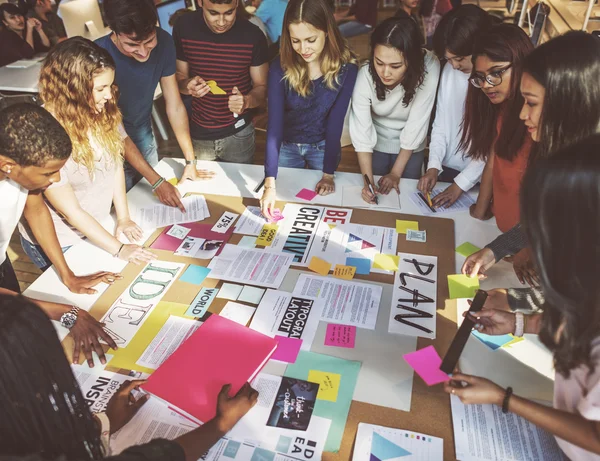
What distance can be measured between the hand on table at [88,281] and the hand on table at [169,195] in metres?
0.42

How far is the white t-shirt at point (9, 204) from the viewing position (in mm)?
1333

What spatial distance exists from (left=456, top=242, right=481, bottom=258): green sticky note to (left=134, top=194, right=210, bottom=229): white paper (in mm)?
907

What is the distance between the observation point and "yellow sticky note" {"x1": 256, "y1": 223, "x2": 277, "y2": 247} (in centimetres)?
161

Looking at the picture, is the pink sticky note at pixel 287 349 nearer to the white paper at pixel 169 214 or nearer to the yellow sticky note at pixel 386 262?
the yellow sticky note at pixel 386 262

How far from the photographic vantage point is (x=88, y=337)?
1224mm

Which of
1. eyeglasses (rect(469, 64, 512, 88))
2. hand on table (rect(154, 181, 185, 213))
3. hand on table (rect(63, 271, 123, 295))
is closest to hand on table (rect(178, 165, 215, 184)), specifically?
hand on table (rect(154, 181, 185, 213))

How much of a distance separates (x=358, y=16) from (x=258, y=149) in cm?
237

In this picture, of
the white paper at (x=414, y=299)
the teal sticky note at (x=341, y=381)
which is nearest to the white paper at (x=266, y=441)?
the teal sticky note at (x=341, y=381)

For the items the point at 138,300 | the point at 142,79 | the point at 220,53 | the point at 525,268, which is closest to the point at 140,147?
the point at 142,79

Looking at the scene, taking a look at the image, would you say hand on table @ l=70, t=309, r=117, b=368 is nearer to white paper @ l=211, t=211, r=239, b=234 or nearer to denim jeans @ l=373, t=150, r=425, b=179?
white paper @ l=211, t=211, r=239, b=234

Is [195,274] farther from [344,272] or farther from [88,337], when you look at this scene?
[344,272]

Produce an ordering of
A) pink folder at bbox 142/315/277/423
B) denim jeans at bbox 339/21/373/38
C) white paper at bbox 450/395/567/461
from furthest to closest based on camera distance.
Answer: denim jeans at bbox 339/21/373/38, pink folder at bbox 142/315/277/423, white paper at bbox 450/395/567/461

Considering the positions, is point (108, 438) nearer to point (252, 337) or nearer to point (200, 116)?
point (252, 337)

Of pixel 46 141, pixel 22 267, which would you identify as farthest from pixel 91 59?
pixel 22 267
